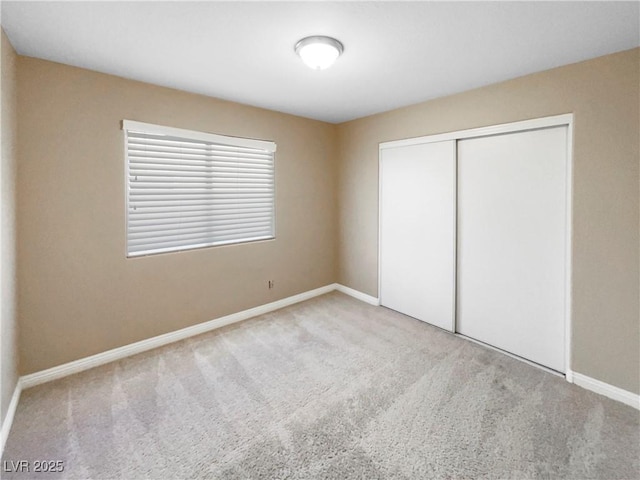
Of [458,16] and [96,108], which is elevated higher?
[458,16]

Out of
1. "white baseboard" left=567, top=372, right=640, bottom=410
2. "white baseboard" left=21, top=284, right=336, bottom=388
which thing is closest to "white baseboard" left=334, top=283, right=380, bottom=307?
"white baseboard" left=21, top=284, right=336, bottom=388

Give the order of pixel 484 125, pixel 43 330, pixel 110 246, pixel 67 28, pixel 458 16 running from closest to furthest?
pixel 458 16 < pixel 67 28 < pixel 43 330 < pixel 110 246 < pixel 484 125

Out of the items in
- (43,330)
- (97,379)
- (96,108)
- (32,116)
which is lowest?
(97,379)

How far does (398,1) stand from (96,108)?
2412 mm

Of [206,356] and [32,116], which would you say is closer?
[32,116]

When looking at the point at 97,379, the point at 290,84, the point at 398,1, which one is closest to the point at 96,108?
the point at 290,84

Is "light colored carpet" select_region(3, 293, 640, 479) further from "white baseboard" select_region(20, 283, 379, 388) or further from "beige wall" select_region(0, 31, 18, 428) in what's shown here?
"beige wall" select_region(0, 31, 18, 428)

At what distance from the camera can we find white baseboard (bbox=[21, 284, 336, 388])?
7.85ft

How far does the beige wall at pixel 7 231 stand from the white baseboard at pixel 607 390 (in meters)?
3.89

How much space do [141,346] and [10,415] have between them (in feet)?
3.15

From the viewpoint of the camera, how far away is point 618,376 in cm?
219

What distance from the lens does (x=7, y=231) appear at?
78.3 inches

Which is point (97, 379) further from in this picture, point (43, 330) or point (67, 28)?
point (67, 28)

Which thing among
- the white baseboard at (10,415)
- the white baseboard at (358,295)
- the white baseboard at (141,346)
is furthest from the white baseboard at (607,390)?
the white baseboard at (10,415)
